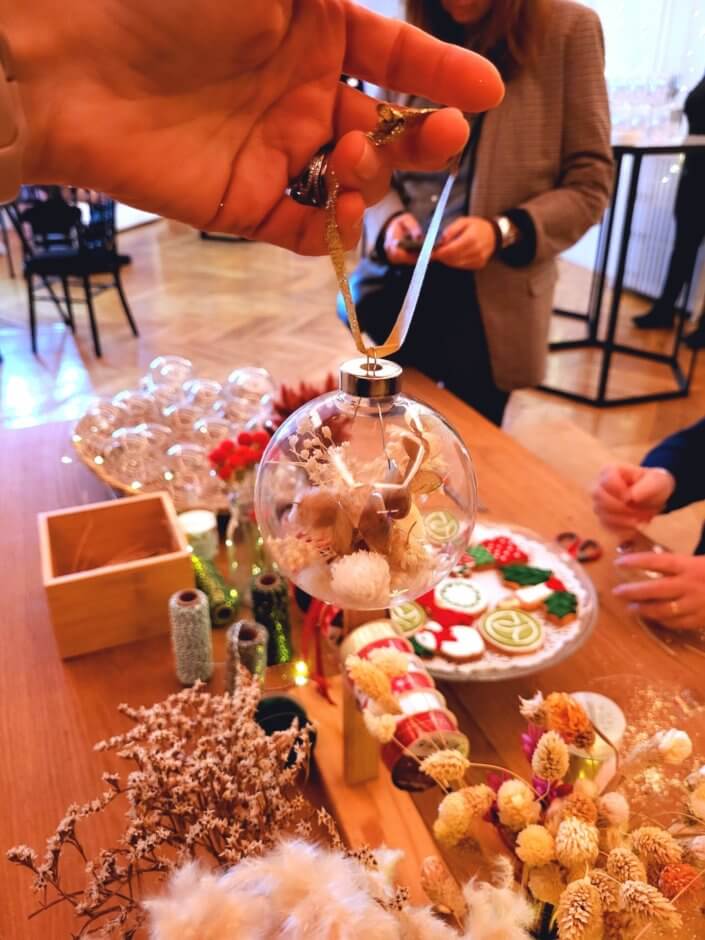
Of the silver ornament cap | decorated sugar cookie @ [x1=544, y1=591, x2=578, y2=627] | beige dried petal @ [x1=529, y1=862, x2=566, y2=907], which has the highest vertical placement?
the silver ornament cap

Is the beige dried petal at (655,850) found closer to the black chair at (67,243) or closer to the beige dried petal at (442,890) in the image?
the beige dried petal at (442,890)

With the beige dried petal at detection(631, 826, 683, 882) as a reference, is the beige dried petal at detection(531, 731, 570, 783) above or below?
above

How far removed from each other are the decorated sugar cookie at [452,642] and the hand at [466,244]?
2.71ft

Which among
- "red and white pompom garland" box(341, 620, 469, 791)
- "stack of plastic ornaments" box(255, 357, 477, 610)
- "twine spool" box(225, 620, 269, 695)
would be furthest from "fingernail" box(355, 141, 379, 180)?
"twine spool" box(225, 620, 269, 695)

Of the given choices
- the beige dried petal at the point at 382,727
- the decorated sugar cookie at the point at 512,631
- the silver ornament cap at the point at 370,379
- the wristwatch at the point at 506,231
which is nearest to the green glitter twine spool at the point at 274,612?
the decorated sugar cookie at the point at 512,631

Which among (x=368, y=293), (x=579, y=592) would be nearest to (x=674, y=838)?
(x=579, y=592)

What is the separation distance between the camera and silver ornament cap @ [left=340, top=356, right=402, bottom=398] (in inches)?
18.5

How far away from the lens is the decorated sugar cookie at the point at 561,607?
37.5 inches

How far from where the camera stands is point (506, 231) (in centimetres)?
157

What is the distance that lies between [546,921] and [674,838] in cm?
11

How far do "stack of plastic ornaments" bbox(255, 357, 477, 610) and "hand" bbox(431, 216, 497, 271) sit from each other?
1029 mm

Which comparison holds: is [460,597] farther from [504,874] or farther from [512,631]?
[504,874]

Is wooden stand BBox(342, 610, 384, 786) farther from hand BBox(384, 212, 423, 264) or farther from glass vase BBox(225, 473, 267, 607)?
hand BBox(384, 212, 423, 264)

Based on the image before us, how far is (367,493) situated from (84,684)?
0.59 meters
